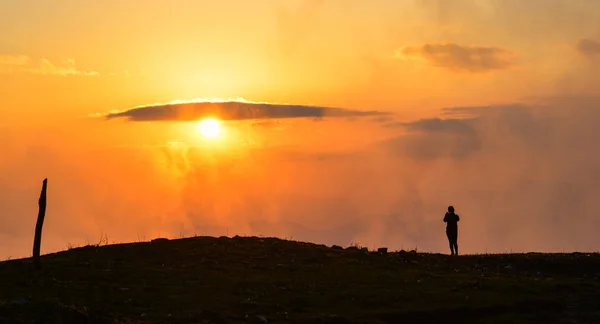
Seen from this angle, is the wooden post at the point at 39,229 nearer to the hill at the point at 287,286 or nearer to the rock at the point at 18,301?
the hill at the point at 287,286

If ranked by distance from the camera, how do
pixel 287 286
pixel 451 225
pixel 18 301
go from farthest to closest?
pixel 451 225
pixel 287 286
pixel 18 301

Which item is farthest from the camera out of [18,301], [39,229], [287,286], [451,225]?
[451,225]

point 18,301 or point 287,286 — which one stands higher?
point 287,286

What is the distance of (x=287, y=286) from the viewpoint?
32.8 m

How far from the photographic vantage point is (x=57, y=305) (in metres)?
25.4

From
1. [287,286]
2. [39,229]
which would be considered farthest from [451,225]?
[39,229]

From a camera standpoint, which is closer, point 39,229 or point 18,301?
point 18,301

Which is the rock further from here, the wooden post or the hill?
the wooden post

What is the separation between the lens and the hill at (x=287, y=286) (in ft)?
93.2

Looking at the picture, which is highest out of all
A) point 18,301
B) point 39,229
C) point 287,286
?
point 39,229

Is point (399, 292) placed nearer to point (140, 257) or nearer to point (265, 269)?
point (265, 269)

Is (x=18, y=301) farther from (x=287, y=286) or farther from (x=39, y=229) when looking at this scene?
(x=287, y=286)

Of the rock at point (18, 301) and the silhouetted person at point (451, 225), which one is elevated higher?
the silhouetted person at point (451, 225)

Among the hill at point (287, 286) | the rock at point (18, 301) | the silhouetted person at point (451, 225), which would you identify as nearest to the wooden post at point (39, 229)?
the hill at point (287, 286)
